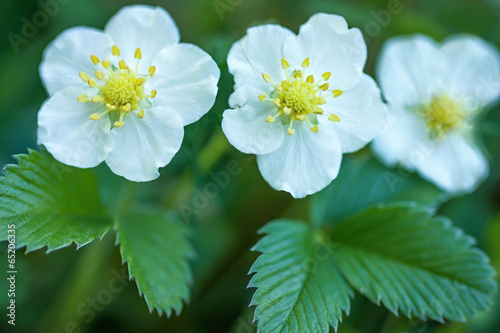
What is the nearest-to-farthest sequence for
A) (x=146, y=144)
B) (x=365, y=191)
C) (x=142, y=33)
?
(x=146, y=144), (x=142, y=33), (x=365, y=191)

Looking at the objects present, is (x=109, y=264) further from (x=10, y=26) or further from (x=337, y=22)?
(x=337, y=22)

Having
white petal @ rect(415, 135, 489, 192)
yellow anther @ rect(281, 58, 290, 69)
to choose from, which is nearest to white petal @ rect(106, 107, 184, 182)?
yellow anther @ rect(281, 58, 290, 69)

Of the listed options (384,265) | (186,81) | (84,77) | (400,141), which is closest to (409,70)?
(400,141)

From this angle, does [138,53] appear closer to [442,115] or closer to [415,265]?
[415,265]

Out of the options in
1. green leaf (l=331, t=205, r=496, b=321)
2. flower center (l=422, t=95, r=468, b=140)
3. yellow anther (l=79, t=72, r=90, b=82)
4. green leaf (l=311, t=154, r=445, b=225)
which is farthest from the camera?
flower center (l=422, t=95, r=468, b=140)

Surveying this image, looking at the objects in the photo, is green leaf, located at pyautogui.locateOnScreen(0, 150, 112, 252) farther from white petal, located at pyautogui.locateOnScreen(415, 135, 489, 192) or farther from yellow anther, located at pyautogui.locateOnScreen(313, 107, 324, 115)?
white petal, located at pyautogui.locateOnScreen(415, 135, 489, 192)
